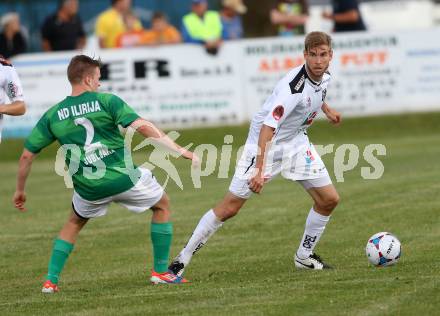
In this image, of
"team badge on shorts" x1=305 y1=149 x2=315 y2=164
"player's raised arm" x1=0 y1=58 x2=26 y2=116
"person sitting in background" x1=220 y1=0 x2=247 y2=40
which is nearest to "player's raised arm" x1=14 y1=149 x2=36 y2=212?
"player's raised arm" x1=0 y1=58 x2=26 y2=116

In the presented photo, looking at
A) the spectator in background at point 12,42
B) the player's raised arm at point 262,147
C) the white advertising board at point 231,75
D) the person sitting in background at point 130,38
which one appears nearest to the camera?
the player's raised arm at point 262,147

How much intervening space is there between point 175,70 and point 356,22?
394 centimetres

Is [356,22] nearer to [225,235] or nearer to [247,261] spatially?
[225,235]

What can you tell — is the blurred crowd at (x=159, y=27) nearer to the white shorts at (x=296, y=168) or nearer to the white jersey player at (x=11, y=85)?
the white jersey player at (x=11, y=85)

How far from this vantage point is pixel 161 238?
9.51 m

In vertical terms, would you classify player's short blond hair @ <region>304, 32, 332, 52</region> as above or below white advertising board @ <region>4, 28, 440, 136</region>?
above

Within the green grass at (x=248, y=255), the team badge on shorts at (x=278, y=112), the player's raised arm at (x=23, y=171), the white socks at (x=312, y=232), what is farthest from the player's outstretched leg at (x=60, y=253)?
the white socks at (x=312, y=232)

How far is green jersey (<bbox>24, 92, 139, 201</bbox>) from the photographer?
9.02 metres

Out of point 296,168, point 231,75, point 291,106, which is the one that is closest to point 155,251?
point 296,168

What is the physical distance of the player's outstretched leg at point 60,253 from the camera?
9391mm

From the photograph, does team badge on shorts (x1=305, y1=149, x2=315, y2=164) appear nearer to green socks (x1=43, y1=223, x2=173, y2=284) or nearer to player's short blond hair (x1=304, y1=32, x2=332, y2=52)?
player's short blond hair (x1=304, y1=32, x2=332, y2=52)

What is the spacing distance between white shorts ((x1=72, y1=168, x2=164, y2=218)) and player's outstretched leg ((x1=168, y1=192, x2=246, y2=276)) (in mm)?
621

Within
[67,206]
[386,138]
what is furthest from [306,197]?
[386,138]

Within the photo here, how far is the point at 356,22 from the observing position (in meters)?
23.9
